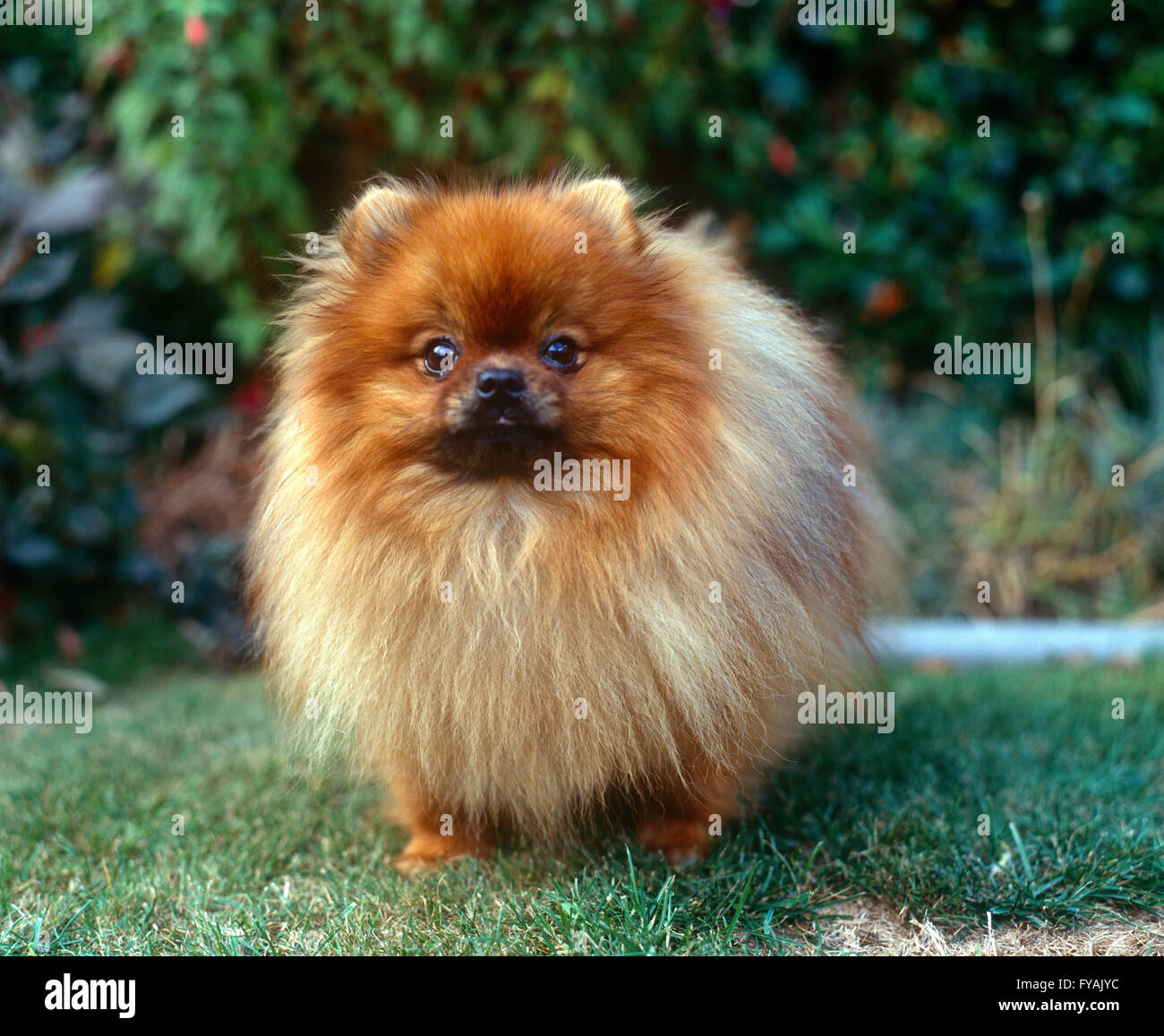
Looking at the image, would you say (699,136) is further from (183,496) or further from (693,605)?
(693,605)

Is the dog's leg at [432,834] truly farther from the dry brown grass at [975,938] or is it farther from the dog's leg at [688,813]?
the dry brown grass at [975,938]

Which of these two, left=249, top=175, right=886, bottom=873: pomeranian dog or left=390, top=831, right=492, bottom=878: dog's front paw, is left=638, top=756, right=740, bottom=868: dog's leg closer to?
left=249, top=175, right=886, bottom=873: pomeranian dog

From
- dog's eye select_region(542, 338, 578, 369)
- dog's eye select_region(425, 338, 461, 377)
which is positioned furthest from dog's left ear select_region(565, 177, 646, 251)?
dog's eye select_region(425, 338, 461, 377)

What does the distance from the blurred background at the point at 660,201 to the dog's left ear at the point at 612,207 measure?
2381 millimetres

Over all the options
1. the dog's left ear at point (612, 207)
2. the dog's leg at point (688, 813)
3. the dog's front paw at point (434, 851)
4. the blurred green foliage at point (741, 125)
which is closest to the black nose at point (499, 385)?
the dog's left ear at point (612, 207)

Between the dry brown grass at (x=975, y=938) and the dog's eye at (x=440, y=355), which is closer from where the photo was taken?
the dry brown grass at (x=975, y=938)

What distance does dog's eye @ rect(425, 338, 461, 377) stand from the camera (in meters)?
2.44

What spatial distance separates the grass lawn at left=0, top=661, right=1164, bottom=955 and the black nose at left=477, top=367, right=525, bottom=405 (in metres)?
1.12

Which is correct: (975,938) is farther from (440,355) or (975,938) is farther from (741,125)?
(741,125)

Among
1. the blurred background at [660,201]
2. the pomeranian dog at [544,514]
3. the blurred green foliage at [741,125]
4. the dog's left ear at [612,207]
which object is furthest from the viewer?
the blurred green foliage at [741,125]

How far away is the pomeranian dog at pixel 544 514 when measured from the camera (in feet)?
7.91

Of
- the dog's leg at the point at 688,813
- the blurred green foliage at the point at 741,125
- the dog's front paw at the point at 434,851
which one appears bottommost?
the dog's front paw at the point at 434,851

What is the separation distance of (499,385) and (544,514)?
0.33 meters
